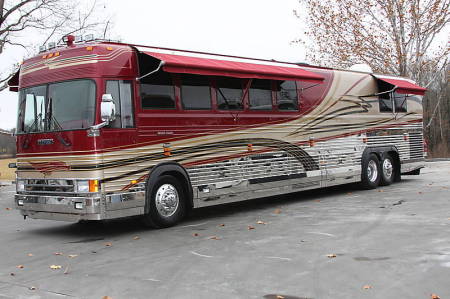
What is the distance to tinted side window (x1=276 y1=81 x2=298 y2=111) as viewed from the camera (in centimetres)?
1237

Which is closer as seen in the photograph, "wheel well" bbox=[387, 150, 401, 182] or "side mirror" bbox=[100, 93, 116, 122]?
"side mirror" bbox=[100, 93, 116, 122]

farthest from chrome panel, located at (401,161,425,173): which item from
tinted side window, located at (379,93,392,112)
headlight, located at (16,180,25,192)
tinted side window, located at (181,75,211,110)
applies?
headlight, located at (16,180,25,192)

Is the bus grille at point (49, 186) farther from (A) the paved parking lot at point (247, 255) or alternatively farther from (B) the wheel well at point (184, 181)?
(B) the wheel well at point (184, 181)

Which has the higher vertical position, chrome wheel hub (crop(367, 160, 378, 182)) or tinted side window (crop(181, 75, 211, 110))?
tinted side window (crop(181, 75, 211, 110))

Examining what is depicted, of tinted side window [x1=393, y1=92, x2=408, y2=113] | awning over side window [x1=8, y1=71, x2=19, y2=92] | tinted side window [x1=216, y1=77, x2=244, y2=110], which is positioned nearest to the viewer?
tinted side window [x1=216, y1=77, x2=244, y2=110]

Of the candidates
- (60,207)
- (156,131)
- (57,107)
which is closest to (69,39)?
(57,107)

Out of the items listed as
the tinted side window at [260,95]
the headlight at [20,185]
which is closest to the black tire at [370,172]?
the tinted side window at [260,95]

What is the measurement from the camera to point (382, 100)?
15477 mm

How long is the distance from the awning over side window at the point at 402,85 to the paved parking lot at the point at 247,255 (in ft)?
15.3

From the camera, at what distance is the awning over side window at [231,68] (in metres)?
9.36

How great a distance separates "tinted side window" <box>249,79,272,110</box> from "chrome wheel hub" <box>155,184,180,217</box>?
2.96 meters

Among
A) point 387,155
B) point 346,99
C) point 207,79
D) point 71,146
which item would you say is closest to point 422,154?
point 387,155

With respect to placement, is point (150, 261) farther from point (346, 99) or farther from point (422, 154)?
point (422, 154)

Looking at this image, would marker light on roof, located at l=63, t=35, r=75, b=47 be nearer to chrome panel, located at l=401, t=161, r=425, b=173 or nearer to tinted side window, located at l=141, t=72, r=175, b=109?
tinted side window, located at l=141, t=72, r=175, b=109
